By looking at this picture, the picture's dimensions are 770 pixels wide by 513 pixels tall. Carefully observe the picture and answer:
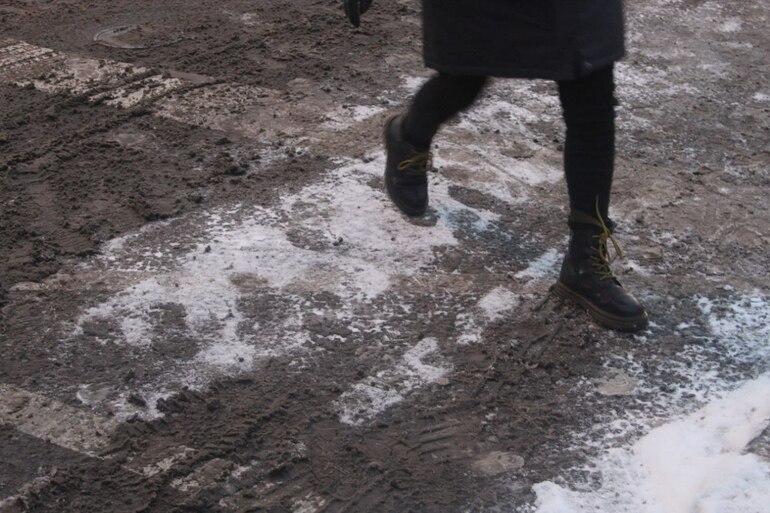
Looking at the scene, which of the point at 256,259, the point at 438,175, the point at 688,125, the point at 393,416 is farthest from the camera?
the point at 688,125

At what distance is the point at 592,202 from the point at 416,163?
687 millimetres

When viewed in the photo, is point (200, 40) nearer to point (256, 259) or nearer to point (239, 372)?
point (256, 259)

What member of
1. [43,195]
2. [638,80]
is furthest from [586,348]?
[638,80]

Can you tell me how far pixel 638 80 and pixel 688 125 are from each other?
500 millimetres

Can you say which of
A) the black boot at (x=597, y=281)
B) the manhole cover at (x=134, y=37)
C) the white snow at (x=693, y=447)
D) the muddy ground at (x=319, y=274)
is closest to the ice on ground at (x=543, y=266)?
the muddy ground at (x=319, y=274)

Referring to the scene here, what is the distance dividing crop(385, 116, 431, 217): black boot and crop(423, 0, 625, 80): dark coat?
511mm

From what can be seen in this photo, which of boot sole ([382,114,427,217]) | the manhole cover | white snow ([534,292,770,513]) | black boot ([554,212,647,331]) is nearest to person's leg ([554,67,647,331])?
black boot ([554,212,647,331])

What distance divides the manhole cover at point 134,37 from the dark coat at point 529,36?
2417 mm

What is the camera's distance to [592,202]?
10.5 ft

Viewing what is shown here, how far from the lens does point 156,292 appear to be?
331 cm

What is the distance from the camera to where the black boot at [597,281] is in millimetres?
3213

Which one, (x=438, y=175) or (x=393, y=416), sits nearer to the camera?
(x=393, y=416)

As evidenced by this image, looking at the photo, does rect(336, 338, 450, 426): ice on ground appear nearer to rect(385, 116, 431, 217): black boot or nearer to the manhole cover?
rect(385, 116, 431, 217): black boot

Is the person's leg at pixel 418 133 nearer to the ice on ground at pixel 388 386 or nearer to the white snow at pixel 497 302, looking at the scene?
the white snow at pixel 497 302
